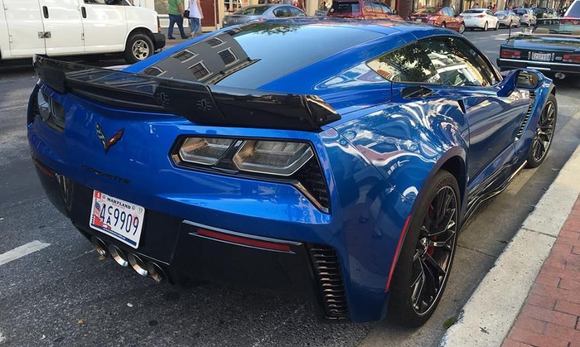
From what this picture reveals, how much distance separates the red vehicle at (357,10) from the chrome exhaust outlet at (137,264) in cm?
1776

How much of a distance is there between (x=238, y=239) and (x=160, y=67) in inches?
55.9

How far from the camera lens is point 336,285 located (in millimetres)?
2113

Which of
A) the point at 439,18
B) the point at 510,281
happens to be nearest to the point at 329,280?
the point at 510,281

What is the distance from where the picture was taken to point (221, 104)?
6.57ft

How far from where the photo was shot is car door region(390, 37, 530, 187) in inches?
120

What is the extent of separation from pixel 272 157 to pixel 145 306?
133cm

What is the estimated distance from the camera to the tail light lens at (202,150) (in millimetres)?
2094

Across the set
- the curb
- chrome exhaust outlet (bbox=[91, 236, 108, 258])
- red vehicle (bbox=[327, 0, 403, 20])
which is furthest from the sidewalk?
red vehicle (bbox=[327, 0, 403, 20])

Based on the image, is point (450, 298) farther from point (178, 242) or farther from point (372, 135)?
point (178, 242)

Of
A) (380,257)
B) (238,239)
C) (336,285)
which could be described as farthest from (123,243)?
(380,257)

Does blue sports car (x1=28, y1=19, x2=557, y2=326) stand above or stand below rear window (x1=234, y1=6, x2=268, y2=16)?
below

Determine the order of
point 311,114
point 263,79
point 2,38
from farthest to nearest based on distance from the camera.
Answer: point 2,38
point 263,79
point 311,114

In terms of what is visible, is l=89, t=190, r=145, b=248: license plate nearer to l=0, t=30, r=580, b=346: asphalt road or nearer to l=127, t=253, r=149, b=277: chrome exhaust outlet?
l=127, t=253, r=149, b=277: chrome exhaust outlet

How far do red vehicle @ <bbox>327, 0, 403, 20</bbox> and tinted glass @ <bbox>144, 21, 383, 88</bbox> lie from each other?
16.7m
